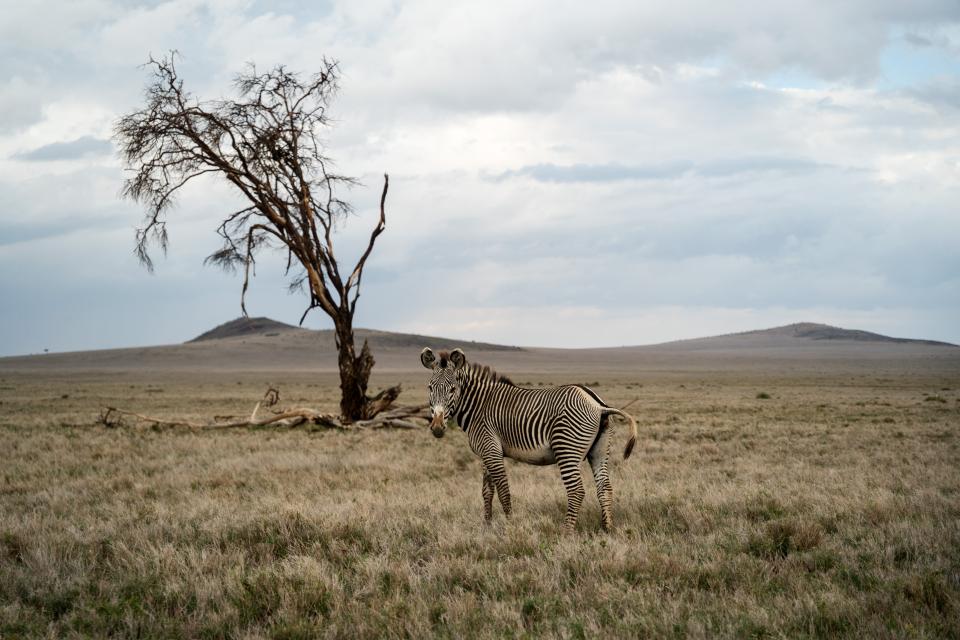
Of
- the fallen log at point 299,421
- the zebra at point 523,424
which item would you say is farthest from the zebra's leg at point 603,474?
the fallen log at point 299,421

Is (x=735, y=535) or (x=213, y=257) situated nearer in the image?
(x=735, y=535)

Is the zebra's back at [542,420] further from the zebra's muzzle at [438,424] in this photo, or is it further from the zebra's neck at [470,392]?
the zebra's muzzle at [438,424]

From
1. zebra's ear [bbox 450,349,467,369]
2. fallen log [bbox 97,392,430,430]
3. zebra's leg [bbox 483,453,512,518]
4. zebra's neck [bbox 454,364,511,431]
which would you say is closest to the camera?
zebra's leg [bbox 483,453,512,518]

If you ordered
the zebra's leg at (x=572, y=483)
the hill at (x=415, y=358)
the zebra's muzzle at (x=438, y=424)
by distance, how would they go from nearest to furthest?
the zebra's muzzle at (x=438, y=424), the zebra's leg at (x=572, y=483), the hill at (x=415, y=358)

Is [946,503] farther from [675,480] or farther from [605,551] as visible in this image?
[605,551]

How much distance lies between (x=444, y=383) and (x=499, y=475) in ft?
4.14

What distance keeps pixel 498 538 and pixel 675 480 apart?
5.25 m

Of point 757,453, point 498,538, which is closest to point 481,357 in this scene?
point 757,453

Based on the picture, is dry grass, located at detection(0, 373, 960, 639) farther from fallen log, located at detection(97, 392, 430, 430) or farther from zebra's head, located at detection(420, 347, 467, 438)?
fallen log, located at detection(97, 392, 430, 430)

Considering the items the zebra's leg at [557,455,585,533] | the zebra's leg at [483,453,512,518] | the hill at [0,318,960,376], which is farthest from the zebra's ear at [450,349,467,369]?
the hill at [0,318,960,376]

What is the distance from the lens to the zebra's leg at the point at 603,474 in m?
8.69

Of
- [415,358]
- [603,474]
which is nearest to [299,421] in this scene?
[603,474]

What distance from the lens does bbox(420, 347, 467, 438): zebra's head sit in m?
8.57

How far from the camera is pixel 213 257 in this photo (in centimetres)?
2417
